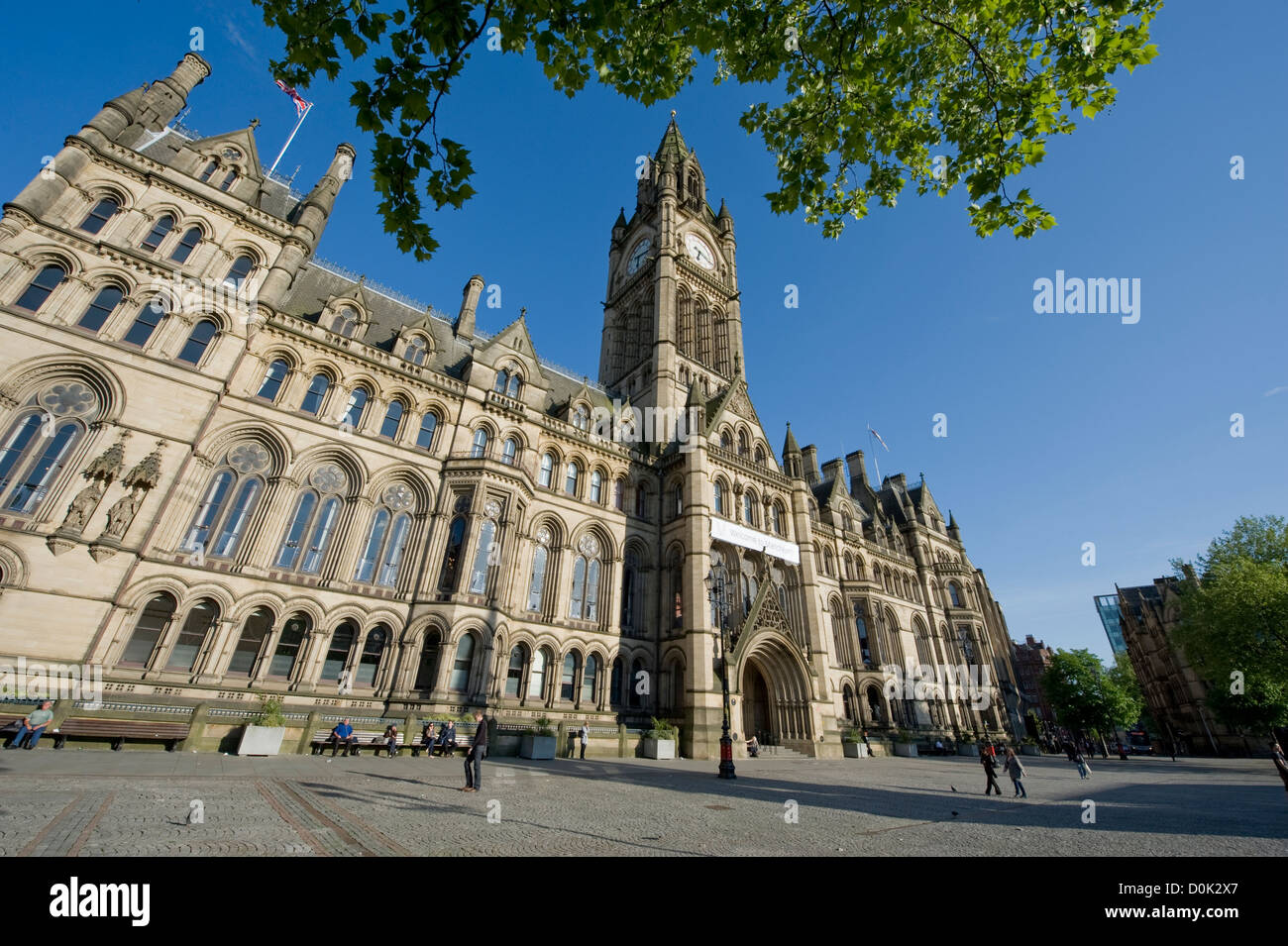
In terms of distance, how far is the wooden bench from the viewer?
12.8m

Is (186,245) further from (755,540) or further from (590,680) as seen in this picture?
(755,540)

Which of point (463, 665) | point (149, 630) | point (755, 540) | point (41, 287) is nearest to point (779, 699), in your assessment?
point (755, 540)

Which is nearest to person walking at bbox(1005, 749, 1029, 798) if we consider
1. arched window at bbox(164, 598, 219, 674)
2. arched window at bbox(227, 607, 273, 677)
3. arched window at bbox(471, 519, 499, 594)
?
arched window at bbox(471, 519, 499, 594)

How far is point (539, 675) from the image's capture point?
23.6 m

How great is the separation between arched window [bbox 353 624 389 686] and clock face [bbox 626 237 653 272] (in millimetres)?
36480

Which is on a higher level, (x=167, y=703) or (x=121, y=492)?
Answer: (x=121, y=492)

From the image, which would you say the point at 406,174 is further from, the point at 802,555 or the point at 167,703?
the point at 802,555

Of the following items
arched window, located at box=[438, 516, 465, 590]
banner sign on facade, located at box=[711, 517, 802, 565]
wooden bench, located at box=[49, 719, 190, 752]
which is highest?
banner sign on facade, located at box=[711, 517, 802, 565]

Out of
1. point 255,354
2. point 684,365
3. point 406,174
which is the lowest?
point 406,174

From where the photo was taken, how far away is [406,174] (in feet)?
17.1

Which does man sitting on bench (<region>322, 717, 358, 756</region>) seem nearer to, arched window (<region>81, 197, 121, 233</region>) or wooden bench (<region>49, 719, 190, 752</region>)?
wooden bench (<region>49, 719, 190, 752</region>)

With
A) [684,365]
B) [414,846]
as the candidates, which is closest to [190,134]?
[684,365]
